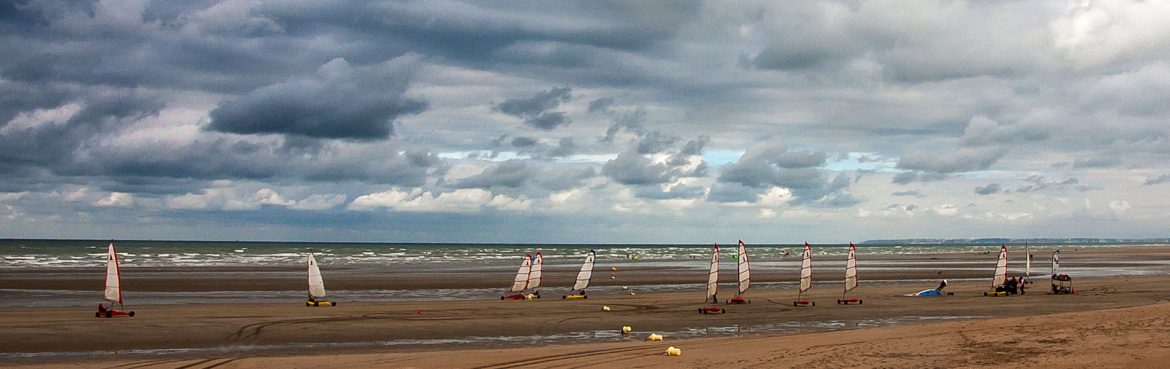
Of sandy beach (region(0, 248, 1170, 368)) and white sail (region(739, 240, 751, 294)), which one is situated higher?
white sail (region(739, 240, 751, 294))

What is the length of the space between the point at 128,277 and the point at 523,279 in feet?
108

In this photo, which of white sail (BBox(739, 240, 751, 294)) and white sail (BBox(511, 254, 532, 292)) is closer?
white sail (BBox(739, 240, 751, 294))

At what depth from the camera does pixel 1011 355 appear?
1662 centimetres

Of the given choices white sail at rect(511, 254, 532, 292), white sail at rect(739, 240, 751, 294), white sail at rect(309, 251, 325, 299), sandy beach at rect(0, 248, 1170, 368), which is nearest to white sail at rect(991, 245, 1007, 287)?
sandy beach at rect(0, 248, 1170, 368)

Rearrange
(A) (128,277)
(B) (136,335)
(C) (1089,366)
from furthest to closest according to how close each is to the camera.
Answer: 1. (A) (128,277)
2. (B) (136,335)
3. (C) (1089,366)

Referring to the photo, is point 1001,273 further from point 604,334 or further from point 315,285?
point 315,285

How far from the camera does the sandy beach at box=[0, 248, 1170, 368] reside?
17.8 metres

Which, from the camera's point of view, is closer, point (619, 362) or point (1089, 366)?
point (1089, 366)

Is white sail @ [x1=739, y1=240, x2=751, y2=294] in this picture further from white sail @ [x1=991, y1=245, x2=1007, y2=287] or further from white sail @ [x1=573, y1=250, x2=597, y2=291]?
white sail @ [x1=991, y1=245, x2=1007, y2=287]

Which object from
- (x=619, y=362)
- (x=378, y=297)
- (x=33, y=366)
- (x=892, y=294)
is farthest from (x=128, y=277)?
(x=619, y=362)

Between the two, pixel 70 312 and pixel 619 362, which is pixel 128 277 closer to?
pixel 70 312

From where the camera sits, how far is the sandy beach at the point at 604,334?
58.3ft

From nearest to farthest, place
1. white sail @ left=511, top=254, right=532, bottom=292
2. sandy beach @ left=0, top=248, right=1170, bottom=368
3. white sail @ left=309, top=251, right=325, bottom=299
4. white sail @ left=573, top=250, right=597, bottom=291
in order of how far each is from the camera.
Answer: sandy beach @ left=0, top=248, right=1170, bottom=368 < white sail @ left=309, top=251, right=325, bottom=299 < white sail @ left=511, top=254, right=532, bottom=292 < white sail @ left=573, top=250, right=597, bottom=291

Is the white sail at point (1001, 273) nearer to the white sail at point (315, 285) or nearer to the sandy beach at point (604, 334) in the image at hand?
the sandy beach at point (604, 334)
